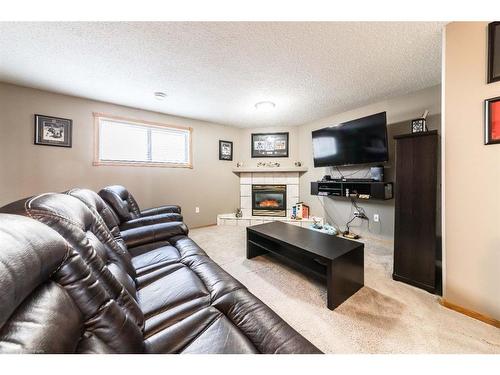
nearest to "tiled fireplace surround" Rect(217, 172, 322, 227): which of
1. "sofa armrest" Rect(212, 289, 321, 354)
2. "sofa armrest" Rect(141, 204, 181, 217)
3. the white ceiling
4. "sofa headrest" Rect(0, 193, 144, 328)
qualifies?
"sofa armrest" Rect(141, 204, 181, 217)

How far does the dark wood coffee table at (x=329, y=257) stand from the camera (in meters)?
1.54

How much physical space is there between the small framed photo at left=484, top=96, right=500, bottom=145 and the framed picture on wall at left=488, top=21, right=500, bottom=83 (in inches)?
6.3

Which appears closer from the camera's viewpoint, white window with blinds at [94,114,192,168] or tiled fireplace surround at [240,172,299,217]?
white window with blinds at [94,114,192,168]

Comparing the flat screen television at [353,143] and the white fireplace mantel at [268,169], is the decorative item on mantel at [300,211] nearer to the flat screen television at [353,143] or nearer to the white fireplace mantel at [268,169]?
the white fireplace mantel at [268,169]

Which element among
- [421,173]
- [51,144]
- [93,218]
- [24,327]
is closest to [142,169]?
[51,144]

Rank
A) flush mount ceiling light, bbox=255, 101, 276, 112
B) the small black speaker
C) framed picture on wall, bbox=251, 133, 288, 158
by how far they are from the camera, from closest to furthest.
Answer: the small black speaker, flush mount ceiling light, bbox=255, 101, 276, 112, framed picture on wall, bbox=251, 133, 288, 158

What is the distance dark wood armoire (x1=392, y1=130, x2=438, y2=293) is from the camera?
1.72 metres

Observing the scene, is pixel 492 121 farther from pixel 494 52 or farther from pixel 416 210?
pixel 416 210

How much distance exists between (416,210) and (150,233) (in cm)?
255

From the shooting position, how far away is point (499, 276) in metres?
1.33

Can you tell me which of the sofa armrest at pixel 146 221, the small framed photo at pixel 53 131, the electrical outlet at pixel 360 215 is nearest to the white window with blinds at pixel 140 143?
the small framed photo at pixel 53 131

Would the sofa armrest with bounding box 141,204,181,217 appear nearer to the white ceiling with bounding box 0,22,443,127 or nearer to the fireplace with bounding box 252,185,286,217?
the white ceiling with bounding box 0,22,443,127

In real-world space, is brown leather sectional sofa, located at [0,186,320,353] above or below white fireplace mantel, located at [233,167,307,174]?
below
